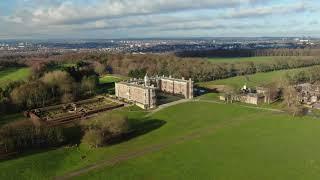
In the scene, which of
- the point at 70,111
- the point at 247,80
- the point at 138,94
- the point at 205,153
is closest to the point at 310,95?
the point at 247,80

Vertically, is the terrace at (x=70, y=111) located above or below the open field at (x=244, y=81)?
below

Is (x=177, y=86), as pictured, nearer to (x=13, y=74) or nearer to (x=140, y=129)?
(x=140, y=129)

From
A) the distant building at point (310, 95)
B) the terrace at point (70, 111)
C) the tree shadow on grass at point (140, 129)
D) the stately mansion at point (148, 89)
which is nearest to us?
the tree shadow on grass at point (140, 129)

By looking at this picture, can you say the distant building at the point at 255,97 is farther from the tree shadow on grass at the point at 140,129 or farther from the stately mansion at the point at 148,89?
the tree shadow on grass at the point at 140,129

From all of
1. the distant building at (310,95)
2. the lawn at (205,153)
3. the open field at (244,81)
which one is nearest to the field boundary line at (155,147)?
the lawn at (205,153)

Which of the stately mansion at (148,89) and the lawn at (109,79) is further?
the lawn at (109,79)

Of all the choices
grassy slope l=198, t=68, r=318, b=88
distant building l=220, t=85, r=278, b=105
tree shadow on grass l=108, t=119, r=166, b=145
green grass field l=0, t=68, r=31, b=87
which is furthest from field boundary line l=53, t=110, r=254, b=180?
green grass field l=0, t=68, r=31, b=87

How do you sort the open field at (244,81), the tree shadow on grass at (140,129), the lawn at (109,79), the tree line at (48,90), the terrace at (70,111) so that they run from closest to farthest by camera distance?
the tree shadow on grass at (140,129)
the terrace at (70,111)
the tree line at (48,90)
the open field at (244,81)
the lawn at (109,79)
